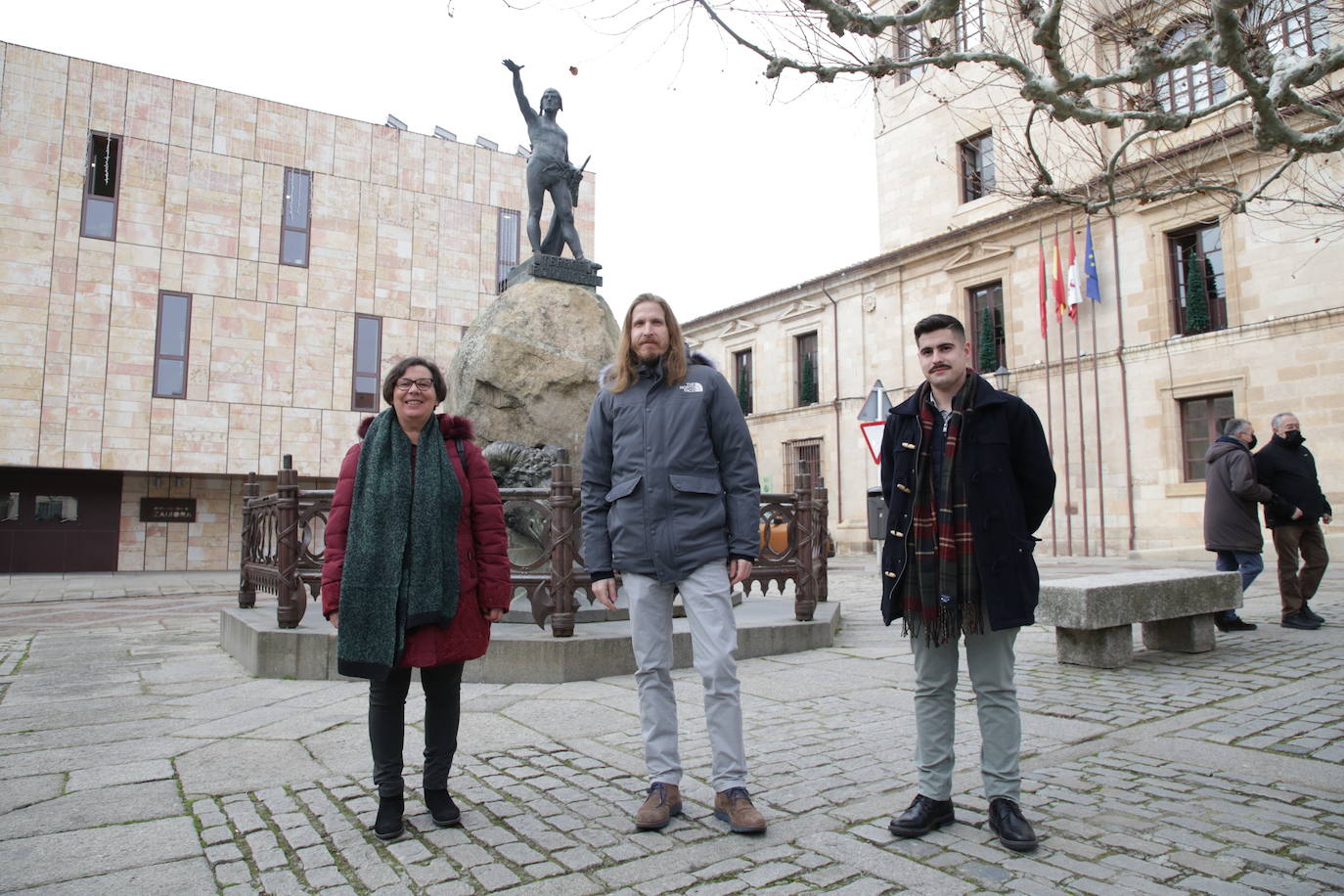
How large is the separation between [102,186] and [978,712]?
2328 cm

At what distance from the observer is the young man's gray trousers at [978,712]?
9.64ft

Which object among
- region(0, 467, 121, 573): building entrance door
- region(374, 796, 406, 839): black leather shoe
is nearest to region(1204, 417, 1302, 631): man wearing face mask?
region(374, 796, 406, 839): black leather shoe

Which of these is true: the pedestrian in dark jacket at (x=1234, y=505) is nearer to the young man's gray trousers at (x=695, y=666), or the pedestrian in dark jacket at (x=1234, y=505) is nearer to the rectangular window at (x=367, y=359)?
the young man's gray trousers at (x=695, y=666)

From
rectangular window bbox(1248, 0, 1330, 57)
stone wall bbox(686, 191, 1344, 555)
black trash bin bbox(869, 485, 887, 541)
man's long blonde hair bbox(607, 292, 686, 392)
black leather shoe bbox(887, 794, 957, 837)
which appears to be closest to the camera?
black leather shoe bbox(887, 794, 957, 837)

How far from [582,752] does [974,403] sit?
2.33 meters

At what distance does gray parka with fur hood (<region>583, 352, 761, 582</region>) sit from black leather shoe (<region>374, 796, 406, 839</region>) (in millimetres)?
1053

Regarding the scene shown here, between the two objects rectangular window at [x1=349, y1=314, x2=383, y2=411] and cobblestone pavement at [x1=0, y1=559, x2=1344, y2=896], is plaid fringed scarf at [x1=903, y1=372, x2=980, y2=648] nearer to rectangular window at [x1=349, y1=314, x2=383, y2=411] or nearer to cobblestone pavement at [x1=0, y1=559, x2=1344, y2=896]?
cobblestone pavement at [x1=0, y1=559, x2=1344, y2=896]

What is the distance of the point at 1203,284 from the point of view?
59.2 ft

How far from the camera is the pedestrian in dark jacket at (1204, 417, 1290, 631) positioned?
24.0 feet

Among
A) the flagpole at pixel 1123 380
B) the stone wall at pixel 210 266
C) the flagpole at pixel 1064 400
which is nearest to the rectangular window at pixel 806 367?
the stone wall at pixel 210 266

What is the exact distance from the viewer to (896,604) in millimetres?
3156

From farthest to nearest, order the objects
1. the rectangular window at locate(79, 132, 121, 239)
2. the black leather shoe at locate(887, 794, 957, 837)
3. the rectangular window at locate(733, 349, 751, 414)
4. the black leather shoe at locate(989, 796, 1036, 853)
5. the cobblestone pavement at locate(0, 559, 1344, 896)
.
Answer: the rectangular window at locate(733, 349, 751, 414), the rectangular window at locate(79, 132, 121, 239), the black leather shoe at locate(887, 794, 957, 837), the black leather shoe at locate(989, 796, 1036, 853), the cobblestone pavement at locate(0, 559, 1344, 896)

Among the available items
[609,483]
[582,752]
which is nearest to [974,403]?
[609,483]

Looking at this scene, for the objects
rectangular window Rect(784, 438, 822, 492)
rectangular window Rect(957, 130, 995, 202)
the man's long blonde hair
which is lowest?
the man's long blonde hair
